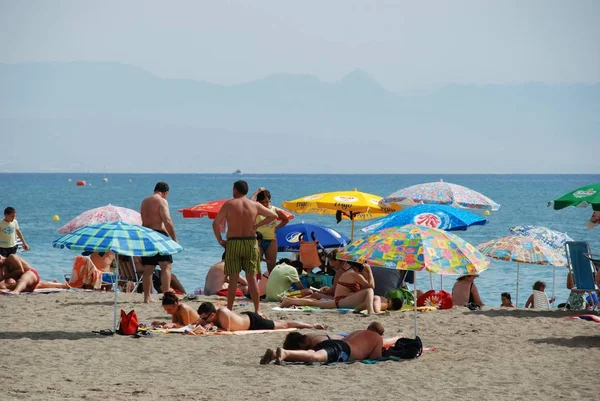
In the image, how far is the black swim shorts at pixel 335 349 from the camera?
7812 millimetres

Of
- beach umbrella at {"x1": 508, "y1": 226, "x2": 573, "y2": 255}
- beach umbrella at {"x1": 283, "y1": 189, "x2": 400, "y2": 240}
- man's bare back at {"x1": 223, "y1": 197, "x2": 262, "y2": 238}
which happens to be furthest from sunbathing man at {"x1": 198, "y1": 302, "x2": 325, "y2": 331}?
beach umbrella at {"x1": 508, "y1": 226, "x2": 573, "y2": 255}

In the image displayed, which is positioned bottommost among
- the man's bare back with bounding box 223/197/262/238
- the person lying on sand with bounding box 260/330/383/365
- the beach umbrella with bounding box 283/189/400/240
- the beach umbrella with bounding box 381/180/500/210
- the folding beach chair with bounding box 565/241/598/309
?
the person lying on sand with bounding box 260/330/383/365

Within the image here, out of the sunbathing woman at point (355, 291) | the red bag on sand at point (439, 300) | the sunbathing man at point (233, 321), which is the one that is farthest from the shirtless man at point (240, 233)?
the red bag on sand at point (439, 300)

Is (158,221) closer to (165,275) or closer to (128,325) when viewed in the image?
(165,275)

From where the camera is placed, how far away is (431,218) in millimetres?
12656

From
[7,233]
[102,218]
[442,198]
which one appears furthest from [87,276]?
[442,198]

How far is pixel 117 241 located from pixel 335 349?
98.0 inches

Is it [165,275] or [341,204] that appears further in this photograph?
[341,204]

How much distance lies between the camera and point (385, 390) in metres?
6.91

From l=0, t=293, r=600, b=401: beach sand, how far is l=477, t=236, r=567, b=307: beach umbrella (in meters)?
2.01

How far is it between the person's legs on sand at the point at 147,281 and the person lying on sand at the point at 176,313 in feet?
5.38

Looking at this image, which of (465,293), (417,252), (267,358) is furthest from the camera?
(465,293)

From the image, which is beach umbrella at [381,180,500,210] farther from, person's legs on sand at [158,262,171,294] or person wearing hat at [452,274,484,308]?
person's legs on sand at [158,262,171,294]

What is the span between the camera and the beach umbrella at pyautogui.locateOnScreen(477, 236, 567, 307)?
1272cm
